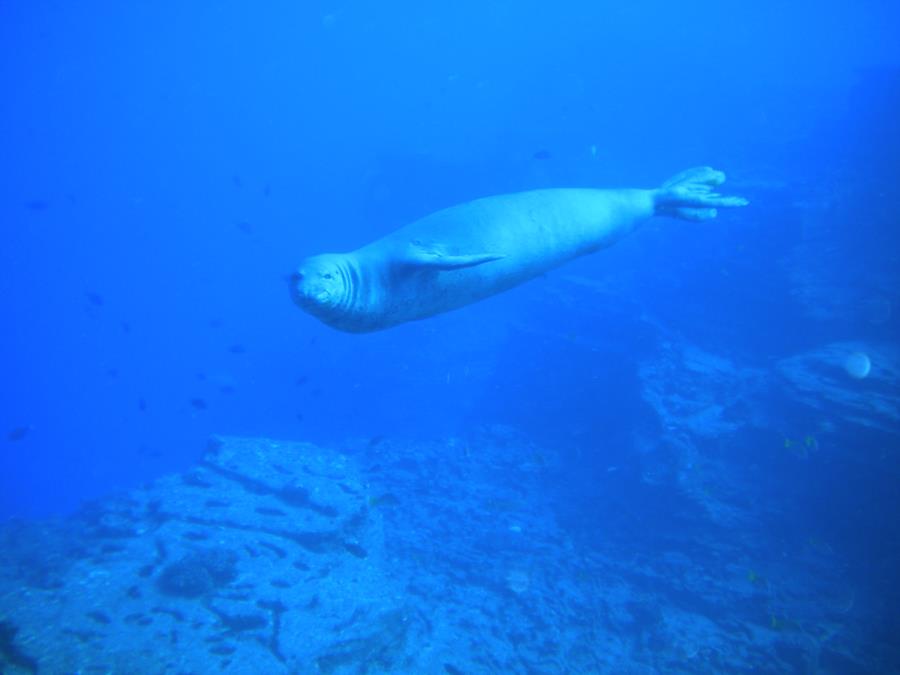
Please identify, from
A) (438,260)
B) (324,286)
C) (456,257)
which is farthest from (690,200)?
(324,286)

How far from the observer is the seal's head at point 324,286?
9.53 ft

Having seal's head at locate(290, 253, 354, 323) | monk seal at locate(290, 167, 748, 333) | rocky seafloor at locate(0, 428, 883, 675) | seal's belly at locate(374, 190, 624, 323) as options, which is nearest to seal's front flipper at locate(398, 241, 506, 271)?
monk seal at locate(290, 167, 748, 333)

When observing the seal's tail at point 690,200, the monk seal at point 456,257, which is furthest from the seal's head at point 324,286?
the seal's tail at point 690,200

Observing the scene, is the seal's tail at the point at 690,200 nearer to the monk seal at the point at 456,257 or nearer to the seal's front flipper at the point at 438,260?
the monk seal at the point at 456,257

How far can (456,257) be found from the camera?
3.26 meters

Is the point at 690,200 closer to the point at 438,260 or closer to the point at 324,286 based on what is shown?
the point at 438,260

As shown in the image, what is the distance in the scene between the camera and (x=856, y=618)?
9.50 metres

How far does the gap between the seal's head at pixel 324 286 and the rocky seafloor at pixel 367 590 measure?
7.09 metres

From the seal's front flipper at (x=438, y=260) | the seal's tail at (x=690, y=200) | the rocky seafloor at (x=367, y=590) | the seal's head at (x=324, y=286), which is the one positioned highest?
the seal's tail at (x=690, y=200)

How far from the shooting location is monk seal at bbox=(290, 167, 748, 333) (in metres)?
3.19

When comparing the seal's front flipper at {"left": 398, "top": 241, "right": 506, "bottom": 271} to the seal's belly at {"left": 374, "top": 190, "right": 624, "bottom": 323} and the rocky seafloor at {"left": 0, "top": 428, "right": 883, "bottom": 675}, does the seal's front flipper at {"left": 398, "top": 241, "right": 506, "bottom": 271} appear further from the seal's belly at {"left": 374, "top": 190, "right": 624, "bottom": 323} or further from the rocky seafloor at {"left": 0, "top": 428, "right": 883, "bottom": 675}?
the rocky seafloor at {"left": 0, "top": 428, "right": 883, "bottom": 675}

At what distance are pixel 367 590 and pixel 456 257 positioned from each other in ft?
28.7

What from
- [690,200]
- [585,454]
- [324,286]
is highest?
[690,200]

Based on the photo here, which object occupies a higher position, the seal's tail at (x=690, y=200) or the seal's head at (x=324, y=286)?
the seal's tail at (x=690, y=200)
